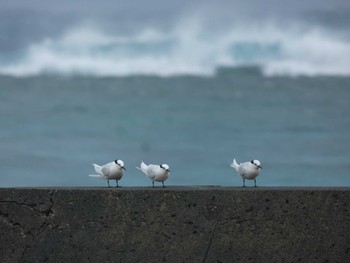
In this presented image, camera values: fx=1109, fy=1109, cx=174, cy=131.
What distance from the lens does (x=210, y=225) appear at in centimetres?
1004

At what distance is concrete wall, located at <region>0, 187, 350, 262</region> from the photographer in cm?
1002

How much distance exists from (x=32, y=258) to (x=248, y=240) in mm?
1987

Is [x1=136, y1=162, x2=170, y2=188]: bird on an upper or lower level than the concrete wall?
upper

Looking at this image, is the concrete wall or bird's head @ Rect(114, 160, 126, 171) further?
bird's head @ Rect(114, 160, 126, 171)

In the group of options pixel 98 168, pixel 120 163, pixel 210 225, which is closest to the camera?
pixel 210 225

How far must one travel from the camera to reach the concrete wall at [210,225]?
10.0 m

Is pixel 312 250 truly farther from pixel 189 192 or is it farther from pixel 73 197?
pixel 73 197

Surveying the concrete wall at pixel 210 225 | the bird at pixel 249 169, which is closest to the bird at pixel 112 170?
the concrete wall at pixel 210 225

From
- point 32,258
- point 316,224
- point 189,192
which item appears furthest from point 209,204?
point 32,258

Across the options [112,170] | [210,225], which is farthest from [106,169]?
[210,225]

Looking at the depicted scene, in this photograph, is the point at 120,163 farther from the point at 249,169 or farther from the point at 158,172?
the point at 249,169

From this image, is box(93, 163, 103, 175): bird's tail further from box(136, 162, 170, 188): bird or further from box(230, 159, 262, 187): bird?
box(230, 159, 262, 187): bird

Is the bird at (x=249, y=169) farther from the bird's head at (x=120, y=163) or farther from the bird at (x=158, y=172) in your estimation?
the bird's head at (x=120, y=163)

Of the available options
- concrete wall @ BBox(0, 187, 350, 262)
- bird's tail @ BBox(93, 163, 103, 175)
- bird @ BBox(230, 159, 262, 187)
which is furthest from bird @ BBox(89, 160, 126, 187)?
bird @ BBox(230, 159, 262, 187)
